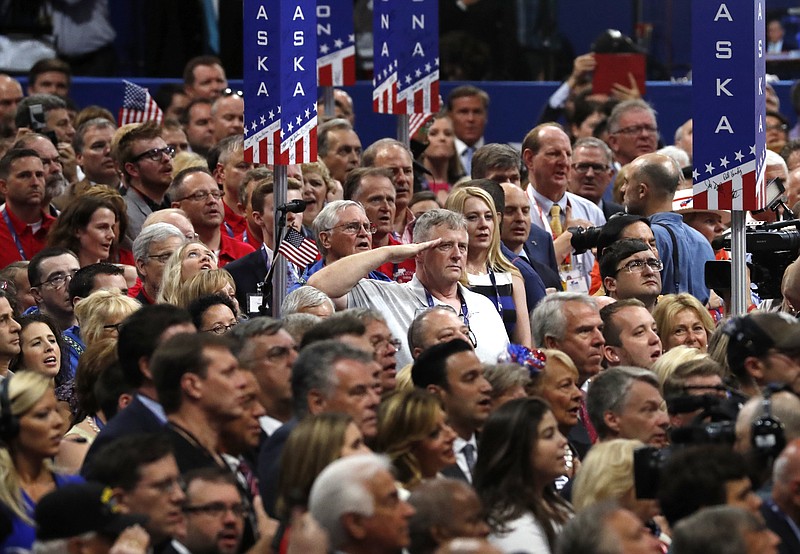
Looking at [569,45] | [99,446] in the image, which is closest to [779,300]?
[99,446]

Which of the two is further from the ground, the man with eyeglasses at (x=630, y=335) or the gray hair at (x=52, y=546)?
the gray hair at (x=52, y=546)

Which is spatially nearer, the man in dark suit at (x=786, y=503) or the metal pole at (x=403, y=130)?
the man in dark suit at (x=786, y=503)

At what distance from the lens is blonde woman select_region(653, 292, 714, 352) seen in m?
9.36

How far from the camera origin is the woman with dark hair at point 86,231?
1062 cm

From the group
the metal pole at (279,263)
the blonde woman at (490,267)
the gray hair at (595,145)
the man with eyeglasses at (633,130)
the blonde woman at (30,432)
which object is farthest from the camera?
the man with eyeglasses at (633,130)

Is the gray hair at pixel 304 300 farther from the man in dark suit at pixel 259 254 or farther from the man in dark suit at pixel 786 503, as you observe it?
the man in dark suit at pixel 786 503

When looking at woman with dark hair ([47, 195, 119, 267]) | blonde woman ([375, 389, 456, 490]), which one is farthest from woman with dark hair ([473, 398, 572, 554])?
woman with dark hair ([47, 195, 119, 267])

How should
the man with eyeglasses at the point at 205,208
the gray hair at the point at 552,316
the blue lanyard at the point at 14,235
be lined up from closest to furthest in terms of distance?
1. the gray hair at the point at 552,316
2. the man with eyeglasses at the point at 205,208
3. the blue lanyard at the point at 14,235

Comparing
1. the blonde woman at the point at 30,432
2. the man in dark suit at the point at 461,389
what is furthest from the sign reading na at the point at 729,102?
the blonde woman at the point at 30,432

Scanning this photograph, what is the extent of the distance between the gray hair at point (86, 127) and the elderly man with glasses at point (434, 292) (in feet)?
13.9

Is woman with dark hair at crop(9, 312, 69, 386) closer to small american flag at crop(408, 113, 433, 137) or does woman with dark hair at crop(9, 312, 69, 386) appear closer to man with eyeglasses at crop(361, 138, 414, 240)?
man with eyeglasses at crop(361, 138, 414, 240)

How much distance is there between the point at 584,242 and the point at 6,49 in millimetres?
8598

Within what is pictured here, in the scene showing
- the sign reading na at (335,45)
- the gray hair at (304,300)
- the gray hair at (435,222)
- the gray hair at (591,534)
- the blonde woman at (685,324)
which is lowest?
the blonde woman at (685,324)

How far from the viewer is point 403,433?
6.83 m
